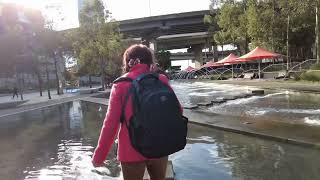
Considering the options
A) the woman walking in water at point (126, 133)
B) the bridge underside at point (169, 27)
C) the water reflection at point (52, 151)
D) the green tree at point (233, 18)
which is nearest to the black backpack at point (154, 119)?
the woman walking in water at point (126, 133)

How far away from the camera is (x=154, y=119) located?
3.79 metres

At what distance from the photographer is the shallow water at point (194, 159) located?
307 inches

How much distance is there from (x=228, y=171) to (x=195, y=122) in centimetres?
649

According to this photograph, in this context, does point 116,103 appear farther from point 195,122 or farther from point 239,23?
point 239,23

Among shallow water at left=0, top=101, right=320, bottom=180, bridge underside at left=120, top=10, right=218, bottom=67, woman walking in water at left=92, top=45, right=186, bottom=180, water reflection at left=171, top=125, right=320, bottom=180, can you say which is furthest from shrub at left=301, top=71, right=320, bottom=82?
bridge underside at left=120, top=10, right=218, bottom=67

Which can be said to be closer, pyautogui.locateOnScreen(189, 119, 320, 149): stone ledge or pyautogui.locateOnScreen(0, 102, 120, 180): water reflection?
pyautogui.locateOnScreen(0, 102, 120, 180): water reflection

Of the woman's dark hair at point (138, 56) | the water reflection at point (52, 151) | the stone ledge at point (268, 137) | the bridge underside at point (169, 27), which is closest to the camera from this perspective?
the woman's dark hair at point (138, 56)

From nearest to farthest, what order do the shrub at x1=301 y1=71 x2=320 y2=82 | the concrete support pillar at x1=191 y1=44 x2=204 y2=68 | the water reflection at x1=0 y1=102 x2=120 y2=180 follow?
the water reflection at x1=0 y1=102 x2=120 y2=180
the shrub at x1=301 y1=71 x2=320 y2=82
the concrete support pillar at x1=191 y1=44 x2=204 y2=68

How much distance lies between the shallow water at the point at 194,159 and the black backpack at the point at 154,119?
3.80 metres

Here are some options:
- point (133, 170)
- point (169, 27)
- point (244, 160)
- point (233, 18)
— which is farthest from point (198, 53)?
point (133, 170)

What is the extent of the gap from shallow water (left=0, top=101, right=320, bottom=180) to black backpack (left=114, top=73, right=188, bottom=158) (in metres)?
3.80

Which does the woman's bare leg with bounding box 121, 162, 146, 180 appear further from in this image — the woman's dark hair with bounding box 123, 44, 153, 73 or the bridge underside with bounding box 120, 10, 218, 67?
the bridge underside with bounding box 120, 10, 218, 67

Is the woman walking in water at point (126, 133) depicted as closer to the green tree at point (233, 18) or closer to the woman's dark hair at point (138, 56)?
the woman's dark hair at point (138, 56)

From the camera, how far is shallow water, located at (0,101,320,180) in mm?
7809
